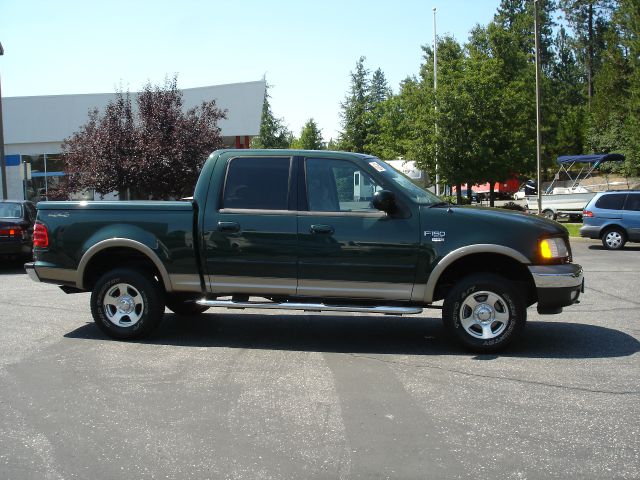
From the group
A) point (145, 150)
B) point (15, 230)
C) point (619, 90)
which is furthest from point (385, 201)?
point (619, 90)

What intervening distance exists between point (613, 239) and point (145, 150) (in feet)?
49.6

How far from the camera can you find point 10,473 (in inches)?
153

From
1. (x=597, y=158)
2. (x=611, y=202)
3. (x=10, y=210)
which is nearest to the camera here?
(x=10, y=210)

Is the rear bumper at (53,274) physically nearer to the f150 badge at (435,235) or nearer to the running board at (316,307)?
the running board at (316,307)

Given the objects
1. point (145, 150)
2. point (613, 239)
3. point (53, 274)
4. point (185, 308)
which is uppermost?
point (145, 150)

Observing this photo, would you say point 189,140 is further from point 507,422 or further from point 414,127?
point 507,422

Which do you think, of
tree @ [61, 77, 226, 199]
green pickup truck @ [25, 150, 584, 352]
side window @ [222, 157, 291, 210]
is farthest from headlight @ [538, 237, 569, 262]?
tree @ [61, 77, 226, 199]

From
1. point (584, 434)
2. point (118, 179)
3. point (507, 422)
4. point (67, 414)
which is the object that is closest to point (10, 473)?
point (67, 414)

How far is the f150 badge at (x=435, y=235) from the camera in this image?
6.54m

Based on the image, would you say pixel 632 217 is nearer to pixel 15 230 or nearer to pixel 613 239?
pixel 613 239

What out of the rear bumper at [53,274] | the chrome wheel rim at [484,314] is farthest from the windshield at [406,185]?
the rear bumper at [53,274]

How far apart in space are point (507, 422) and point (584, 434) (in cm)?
51

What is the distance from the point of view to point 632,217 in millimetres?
18484

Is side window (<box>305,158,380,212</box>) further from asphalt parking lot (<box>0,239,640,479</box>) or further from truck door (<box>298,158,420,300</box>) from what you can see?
asphalt parking lot (<box>0,239,640,479</box>)
